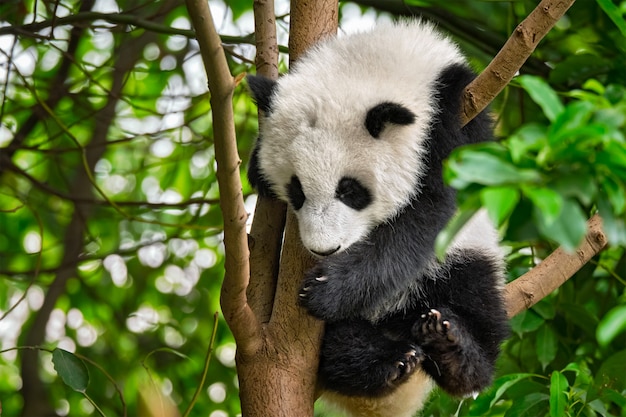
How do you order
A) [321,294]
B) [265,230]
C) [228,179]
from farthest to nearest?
1. [265,230]
2. [321,294]
3. [228,179]

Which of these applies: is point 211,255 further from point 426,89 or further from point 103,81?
point 426,89

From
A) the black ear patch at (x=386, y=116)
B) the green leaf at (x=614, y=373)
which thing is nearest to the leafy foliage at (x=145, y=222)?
the green leaf at (x=614, y=373)

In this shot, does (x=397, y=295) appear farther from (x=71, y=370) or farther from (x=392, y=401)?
(x=71, y=370)

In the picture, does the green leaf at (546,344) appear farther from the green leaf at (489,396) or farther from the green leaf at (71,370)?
the green leaf at (71,370)

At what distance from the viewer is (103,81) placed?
165 inches

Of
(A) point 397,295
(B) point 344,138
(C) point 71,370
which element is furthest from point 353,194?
(C) point 71,370

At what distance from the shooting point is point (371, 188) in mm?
2283

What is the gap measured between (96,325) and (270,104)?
8.16 ft

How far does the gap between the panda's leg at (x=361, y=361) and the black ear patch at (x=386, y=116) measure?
0.56 m

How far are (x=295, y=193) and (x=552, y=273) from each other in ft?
2.74

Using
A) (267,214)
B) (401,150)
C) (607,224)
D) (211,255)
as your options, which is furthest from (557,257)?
(211,255)

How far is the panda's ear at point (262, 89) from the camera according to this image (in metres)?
2.33

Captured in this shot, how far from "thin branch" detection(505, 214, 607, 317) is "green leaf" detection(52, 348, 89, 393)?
1279 millimetres

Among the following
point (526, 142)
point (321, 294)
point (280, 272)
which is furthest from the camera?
point (280, 272)
